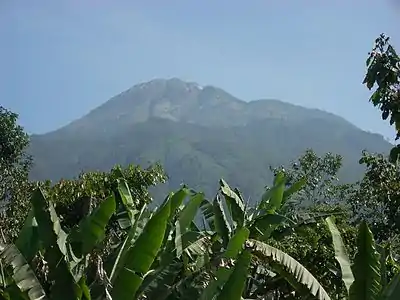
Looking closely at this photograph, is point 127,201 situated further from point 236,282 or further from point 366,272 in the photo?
point 366,272

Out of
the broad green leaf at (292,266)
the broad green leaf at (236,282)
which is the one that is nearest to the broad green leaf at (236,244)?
the broad green leaf at (292,266)

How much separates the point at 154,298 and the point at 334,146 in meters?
167

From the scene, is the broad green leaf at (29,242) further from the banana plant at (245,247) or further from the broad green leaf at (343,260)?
the broad green leaf at (343,260)

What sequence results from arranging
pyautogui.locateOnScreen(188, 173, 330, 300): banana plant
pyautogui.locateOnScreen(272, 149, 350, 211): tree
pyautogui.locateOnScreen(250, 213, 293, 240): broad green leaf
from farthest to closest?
pyautogui.locateOnScreen(272, 149, 350, 211): tree
pyautogui.locateOnScreen(250, 213, 293, 240): broad green leaf
pyautogui.locateOnScreen(188, 173, 330, 300): banana plant

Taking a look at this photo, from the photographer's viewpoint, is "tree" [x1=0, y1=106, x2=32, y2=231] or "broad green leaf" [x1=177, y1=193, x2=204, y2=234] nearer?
"broad green leaf" [x1=177, y1=193, x2=204, y2=234]

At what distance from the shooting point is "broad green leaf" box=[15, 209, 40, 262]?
7316 mm

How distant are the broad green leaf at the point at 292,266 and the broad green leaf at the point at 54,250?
2263 millimetres

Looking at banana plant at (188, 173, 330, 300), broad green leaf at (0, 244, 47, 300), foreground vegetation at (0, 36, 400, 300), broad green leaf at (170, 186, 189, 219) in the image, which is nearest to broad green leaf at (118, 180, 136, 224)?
foreground vegetation at (0, 36, 400, 300)

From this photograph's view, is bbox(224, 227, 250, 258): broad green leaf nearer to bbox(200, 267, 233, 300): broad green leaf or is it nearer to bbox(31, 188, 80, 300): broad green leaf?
bbox(200, 267, 233, 300): broad green leaf

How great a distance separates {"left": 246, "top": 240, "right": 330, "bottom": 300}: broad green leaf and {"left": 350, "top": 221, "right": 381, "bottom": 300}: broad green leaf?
0.76 m

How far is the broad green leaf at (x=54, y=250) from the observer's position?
657 cm

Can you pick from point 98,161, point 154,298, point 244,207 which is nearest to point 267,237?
point 244,207

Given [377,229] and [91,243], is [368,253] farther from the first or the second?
[377,229]

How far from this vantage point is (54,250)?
681 cm
